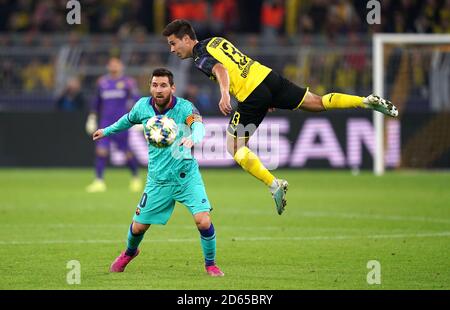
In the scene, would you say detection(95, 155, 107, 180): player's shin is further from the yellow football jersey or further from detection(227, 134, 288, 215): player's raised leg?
detection(227, 134, 288, 215): player's raised leg

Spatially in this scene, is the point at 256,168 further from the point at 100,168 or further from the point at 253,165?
the point at 100,168

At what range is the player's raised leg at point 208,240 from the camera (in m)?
9.67

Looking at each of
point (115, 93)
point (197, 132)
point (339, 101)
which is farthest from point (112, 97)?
point (197, 132)

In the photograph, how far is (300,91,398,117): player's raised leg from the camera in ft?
36.3

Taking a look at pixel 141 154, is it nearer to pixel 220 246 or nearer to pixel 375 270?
pixel 220 246

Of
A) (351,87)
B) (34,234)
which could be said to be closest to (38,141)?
(351,87)

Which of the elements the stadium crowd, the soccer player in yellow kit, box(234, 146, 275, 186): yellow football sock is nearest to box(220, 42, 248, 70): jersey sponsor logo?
the soccer player in yellow kit

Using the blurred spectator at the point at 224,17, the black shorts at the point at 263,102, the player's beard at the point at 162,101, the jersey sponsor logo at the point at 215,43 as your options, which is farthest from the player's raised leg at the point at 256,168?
the blurred spectator at the point at 224,17

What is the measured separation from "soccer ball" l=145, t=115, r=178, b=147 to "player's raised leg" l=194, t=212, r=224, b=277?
776 mm

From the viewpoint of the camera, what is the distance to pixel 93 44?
2633 centimetres

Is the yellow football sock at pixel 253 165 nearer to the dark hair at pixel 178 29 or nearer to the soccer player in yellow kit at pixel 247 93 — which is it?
the soccer player in yellow kit at pixel 247 93

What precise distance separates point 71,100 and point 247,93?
1467 centimetres
